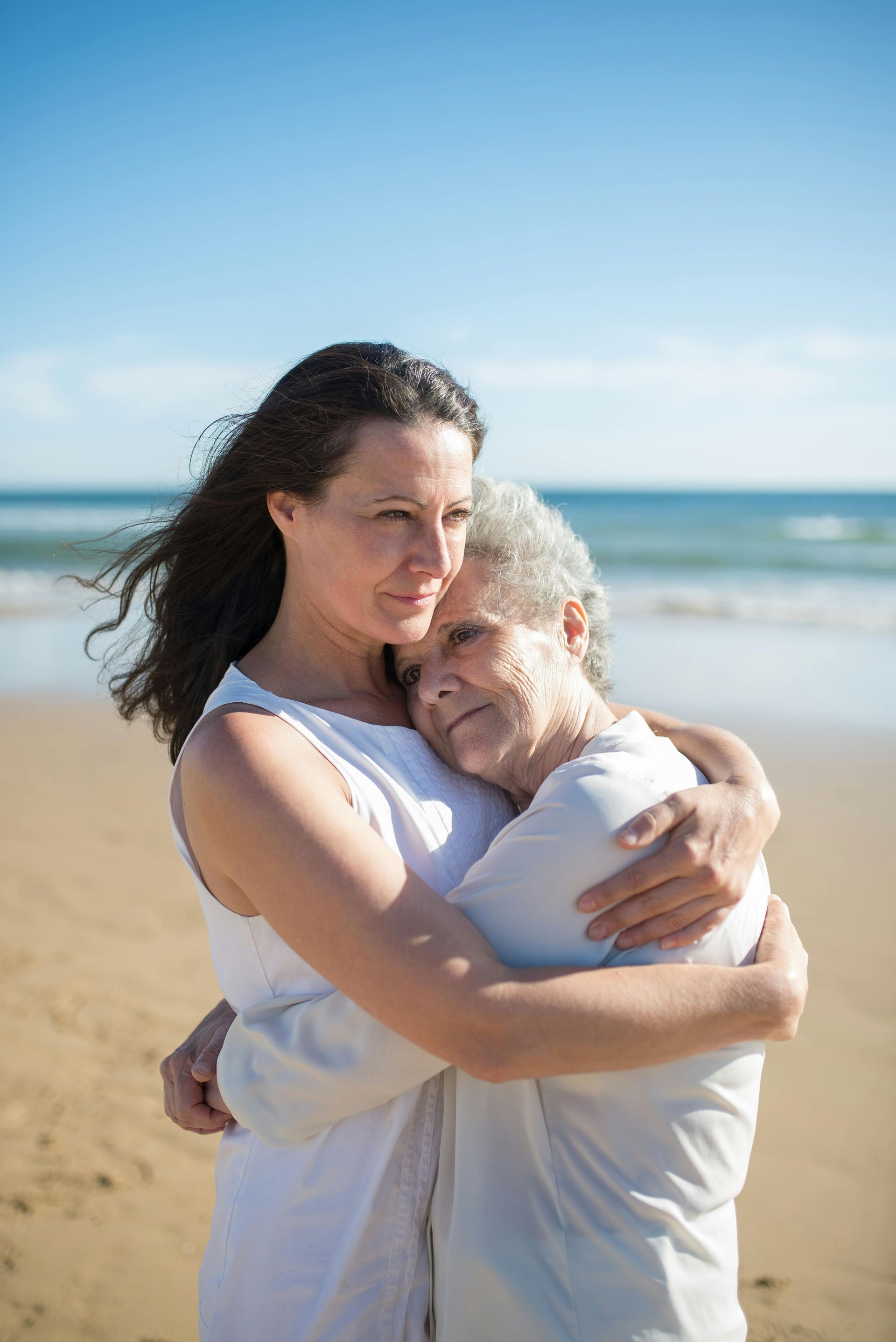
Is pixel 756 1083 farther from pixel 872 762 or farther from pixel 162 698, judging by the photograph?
pixel 872 762

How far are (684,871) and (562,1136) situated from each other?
528 millimetres

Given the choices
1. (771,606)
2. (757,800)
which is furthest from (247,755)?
(771,606)

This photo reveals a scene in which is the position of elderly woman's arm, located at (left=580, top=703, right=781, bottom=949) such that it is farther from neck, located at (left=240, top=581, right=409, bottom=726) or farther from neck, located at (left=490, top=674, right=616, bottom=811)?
neck, located at (left=240, top=581, right=409, bottom=726)

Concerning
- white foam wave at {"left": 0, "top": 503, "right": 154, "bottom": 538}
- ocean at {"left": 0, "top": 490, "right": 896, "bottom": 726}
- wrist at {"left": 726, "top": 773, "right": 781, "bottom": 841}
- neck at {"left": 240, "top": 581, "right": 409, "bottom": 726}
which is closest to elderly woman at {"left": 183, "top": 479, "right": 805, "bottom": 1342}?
wrist at {"left": 726, "top": 773, "right": 781, "bottom": 841}

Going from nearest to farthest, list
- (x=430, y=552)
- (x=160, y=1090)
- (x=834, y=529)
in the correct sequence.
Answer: (x=430, y=552)
(x=160, y=1090)
(x=834, y=529)

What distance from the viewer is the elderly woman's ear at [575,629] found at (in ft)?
8.04

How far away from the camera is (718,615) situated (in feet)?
53.3

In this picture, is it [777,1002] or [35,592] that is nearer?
[777,1002]

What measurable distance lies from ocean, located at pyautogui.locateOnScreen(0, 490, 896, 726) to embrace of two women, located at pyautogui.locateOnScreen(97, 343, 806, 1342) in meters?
1.15

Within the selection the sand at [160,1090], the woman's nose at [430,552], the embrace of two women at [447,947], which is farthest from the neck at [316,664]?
the sand at [160,1090]

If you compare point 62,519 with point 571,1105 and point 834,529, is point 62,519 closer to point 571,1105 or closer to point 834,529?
point 834,529

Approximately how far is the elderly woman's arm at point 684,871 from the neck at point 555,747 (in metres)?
0.45

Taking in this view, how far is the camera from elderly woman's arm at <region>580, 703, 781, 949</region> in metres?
1.68

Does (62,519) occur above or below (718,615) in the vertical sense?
above
